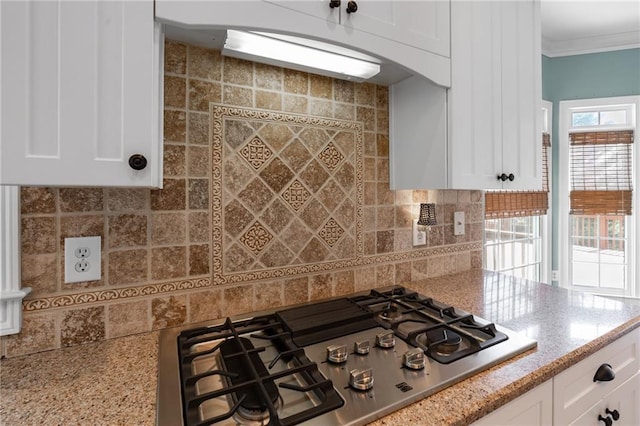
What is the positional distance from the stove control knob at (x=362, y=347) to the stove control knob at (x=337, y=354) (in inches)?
1.9

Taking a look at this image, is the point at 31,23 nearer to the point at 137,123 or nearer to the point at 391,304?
the point at 137,123

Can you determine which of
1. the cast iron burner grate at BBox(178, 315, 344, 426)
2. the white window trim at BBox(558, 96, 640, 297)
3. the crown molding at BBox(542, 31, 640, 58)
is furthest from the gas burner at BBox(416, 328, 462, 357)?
the crown molding at BBox(542, 31, 640, 58)

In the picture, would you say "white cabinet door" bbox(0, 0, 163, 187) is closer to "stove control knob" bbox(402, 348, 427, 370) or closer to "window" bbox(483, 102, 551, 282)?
"stove control knob" bbox(402, 348, 427, 370)

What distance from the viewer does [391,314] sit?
1189 mm

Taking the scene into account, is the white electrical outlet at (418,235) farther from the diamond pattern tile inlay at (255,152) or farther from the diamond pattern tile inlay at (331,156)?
the diamond pattern tile inlay at (255,152)

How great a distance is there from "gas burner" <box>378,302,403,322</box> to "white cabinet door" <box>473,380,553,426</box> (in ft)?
1.33

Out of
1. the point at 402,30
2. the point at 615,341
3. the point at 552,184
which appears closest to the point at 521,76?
the point at 402,30

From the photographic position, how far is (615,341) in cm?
109

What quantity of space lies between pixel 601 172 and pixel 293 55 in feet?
9.76

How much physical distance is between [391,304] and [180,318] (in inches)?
29.6

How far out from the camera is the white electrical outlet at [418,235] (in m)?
1.57

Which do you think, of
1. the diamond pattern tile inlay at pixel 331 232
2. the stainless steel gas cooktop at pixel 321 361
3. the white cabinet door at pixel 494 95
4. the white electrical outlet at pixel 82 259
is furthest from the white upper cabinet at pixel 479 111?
the white electrical outlet at pixel 82 259

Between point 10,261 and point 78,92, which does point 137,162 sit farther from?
point 10,261

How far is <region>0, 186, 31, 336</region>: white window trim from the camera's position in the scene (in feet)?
2.78
